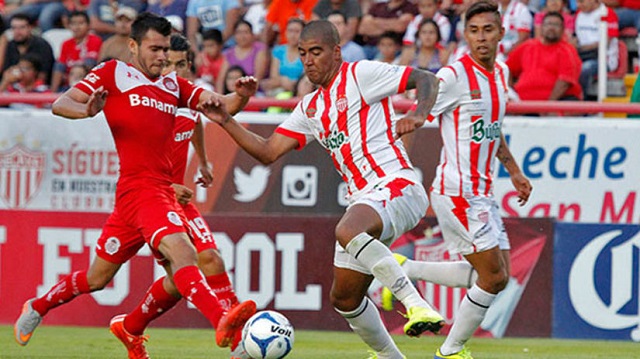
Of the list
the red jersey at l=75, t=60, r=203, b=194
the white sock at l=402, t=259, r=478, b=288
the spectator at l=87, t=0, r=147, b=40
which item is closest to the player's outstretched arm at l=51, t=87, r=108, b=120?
the red jersey at l=75, t=60, r=203, b=194

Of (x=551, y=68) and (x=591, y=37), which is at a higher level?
(x=591, y=37)

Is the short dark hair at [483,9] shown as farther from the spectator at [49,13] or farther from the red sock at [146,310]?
the spectator at [49,13]

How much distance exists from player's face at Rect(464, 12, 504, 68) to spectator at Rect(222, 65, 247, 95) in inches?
235

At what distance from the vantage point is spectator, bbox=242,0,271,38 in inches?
640

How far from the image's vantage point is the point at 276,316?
23.9ft

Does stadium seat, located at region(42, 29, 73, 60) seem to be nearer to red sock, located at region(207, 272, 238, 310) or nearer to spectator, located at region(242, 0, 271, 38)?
spectator, located at region(242, 0, 271, 38)

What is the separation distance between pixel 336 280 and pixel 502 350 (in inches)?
105

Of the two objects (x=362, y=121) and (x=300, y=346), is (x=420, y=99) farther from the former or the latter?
(x=300, y=346)

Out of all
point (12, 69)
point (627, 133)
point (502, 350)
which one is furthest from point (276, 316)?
point (12, 69)

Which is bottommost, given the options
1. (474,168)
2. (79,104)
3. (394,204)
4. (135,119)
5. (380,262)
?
(380,262)

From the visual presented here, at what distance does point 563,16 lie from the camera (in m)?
14.2

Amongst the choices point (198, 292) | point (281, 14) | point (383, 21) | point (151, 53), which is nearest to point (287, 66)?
point (281, 14)

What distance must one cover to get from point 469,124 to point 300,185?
3.56 m

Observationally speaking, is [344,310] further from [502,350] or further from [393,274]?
[502,350]
